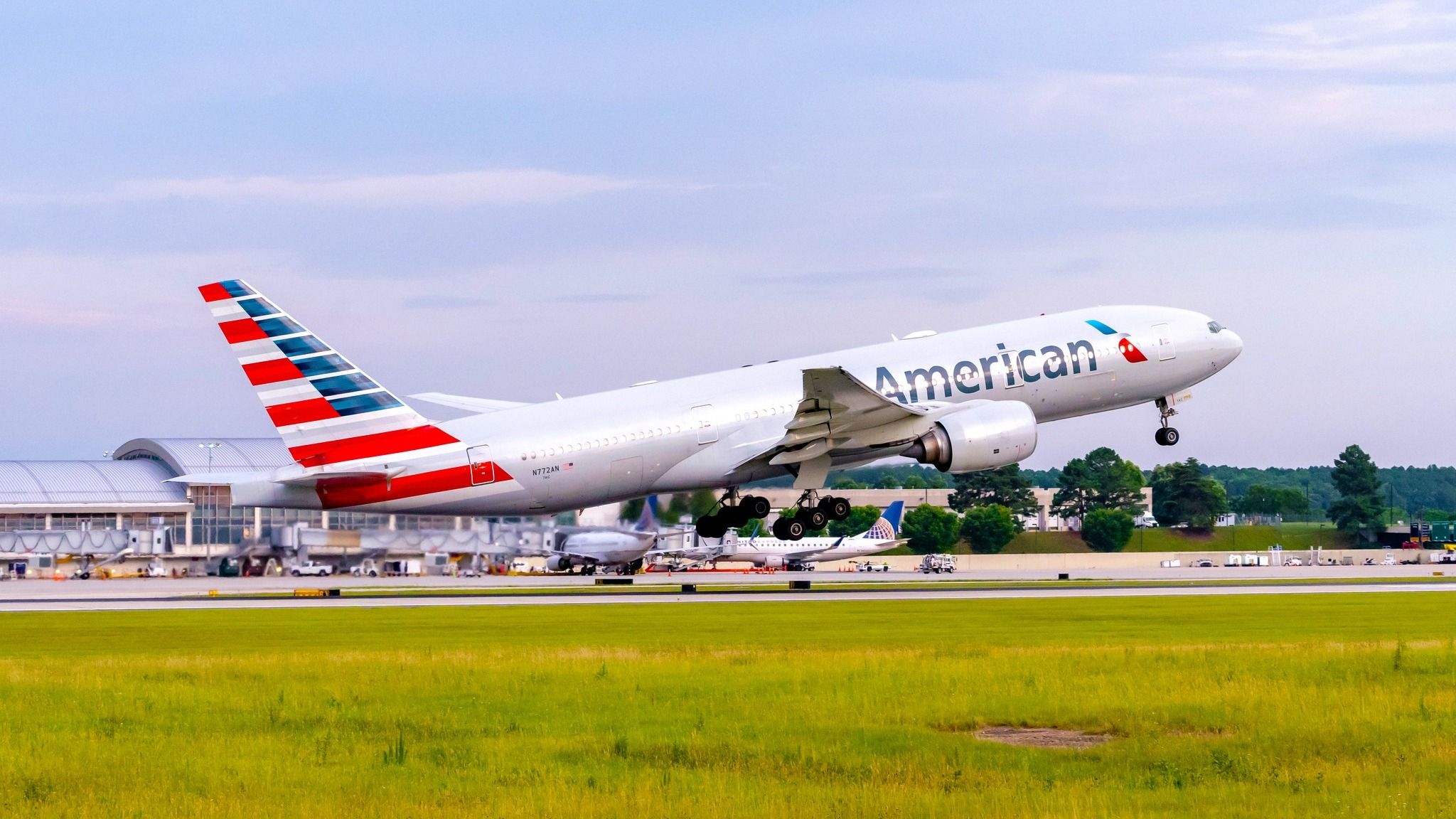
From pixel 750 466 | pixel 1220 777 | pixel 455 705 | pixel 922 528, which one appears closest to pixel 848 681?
pixel 455 705

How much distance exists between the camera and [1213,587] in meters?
75.0

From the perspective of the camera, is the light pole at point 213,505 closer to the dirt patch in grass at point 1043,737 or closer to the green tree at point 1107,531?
the dirt patch in grass at point 1043,737

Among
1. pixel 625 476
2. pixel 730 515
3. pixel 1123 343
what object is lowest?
pixel 730 515

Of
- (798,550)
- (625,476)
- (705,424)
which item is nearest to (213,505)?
(798,550)

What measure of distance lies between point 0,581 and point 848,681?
3715 inches

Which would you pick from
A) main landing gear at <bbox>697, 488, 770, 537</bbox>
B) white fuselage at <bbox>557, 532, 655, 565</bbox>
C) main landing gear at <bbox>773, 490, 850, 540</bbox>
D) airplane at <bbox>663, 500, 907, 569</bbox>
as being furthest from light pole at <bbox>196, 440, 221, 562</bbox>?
main landing gear at <bbox>773, 490, 850, 540</bbox>

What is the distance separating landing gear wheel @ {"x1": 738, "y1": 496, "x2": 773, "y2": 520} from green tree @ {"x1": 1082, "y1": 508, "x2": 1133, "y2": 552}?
5480 inches

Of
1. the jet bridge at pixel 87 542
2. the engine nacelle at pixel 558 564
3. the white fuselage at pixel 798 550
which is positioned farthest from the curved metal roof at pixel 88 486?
the white fuselage at pixel 798 550

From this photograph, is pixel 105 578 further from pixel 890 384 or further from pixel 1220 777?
pixel 1220 777

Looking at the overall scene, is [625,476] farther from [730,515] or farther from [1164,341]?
[1164,341]

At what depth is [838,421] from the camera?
178ft

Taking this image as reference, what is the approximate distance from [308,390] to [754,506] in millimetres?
16121

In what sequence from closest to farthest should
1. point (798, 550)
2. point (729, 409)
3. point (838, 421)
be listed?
point (838, 421), point (729, 409), point (798, 550)

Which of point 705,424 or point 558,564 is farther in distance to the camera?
point 558,564
